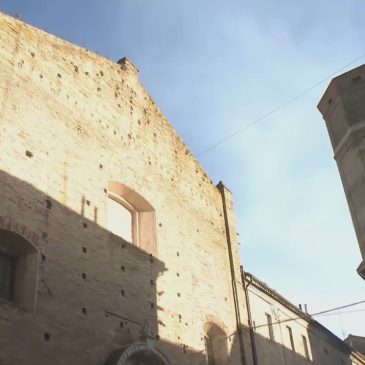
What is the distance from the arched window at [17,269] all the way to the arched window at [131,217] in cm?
289

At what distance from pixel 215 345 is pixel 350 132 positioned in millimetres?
6274

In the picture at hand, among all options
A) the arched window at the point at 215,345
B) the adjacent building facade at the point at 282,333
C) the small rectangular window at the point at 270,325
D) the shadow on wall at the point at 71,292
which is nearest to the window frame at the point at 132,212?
the shadow on wall at the point at 71,292

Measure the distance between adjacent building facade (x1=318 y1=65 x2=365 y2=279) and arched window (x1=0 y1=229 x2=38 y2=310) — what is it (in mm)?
5546

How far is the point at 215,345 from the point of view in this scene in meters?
13.4

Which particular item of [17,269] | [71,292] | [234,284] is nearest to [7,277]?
[17,269]

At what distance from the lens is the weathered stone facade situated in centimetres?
915

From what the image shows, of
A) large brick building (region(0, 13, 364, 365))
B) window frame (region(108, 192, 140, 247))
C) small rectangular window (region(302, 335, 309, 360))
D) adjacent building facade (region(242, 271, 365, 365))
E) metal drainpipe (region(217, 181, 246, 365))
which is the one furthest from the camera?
small rectangular window (region(302, 335, 309, 360))

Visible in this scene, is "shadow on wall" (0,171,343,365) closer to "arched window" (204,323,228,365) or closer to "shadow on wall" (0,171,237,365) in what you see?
"shadow on wall" (0,171,237,365)

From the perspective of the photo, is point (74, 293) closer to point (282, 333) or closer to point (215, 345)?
point (215, 345)

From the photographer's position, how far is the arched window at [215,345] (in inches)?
516

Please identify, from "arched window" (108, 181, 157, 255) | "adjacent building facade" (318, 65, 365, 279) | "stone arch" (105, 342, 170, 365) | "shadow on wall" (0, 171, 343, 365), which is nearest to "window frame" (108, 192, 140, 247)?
"arched window" (108, 181, 157, 255)

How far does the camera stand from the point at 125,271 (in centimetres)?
1105

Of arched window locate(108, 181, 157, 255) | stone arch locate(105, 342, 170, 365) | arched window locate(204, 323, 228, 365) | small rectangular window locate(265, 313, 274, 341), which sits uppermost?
arched window locate(108, 181, 157, 255)

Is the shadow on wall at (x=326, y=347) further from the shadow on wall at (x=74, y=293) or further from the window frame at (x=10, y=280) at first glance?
the window frame at (x=10, y=280)
